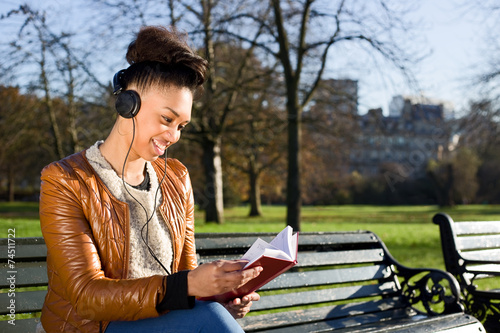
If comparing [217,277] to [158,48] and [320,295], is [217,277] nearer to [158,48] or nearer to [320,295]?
[158,48]

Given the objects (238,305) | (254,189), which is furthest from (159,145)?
(254,189)

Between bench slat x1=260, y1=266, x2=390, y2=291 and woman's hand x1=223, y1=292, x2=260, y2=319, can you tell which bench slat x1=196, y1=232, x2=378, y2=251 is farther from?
woman's hand x1=223, y1=292, x2=260, y2=319

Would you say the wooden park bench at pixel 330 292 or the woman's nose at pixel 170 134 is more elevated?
the woman's nose at pixel 170 134

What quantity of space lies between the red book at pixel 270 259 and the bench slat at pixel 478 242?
10.1ft

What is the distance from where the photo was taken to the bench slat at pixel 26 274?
281cm

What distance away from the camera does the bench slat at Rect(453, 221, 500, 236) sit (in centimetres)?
473

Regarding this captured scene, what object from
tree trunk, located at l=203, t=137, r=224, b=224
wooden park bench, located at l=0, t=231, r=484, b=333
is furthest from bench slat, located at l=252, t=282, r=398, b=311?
tree trunk, located at l=203, t=137, r=224, b=224

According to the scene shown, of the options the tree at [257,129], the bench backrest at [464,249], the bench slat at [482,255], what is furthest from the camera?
the tree at [257,129]

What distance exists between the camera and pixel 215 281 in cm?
186

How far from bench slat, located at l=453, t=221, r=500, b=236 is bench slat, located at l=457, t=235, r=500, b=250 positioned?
2.2 inches

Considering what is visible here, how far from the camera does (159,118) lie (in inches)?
88.0

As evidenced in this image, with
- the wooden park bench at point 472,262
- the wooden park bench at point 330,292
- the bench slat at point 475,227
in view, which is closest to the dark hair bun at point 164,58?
the wooden park bench at point 330,292

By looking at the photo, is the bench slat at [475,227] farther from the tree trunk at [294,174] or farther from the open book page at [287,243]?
the tree trunk at [294,174]

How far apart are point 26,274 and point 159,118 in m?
1.36
